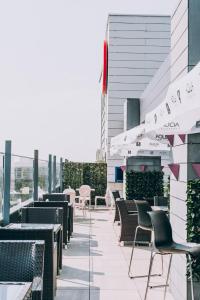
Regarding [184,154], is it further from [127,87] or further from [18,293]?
[127,87]

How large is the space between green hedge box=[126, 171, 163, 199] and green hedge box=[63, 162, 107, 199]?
635 cm

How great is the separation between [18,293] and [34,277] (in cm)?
88

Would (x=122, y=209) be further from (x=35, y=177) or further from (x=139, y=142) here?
(x=35, y=177)

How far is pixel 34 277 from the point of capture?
3580 mm

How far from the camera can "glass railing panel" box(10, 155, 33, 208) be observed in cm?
778

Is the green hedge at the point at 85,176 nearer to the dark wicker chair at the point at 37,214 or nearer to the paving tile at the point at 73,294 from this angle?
the dark wicker chair at the point at 37,214

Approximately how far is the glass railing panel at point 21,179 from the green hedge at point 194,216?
11.5 ft

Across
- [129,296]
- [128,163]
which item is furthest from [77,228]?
[129,296]

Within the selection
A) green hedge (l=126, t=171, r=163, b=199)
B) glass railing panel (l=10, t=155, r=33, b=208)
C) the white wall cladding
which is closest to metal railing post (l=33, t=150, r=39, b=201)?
glass railing panel (l=10, t=155, r=33, b=208)

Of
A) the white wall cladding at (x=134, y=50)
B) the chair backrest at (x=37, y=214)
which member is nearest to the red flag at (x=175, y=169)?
the chair backrest at (x=37, y=214)

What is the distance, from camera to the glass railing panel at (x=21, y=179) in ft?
25.5

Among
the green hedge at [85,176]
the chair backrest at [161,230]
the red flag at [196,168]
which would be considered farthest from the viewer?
the green hedge at [85,176]

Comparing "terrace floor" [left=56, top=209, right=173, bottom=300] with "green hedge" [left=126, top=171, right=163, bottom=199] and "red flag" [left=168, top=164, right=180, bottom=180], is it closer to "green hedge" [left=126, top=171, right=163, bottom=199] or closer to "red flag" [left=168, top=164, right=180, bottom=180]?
"red flag" [left=168, top=164, right=180, bottom=180]

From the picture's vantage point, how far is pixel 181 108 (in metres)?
3.82
